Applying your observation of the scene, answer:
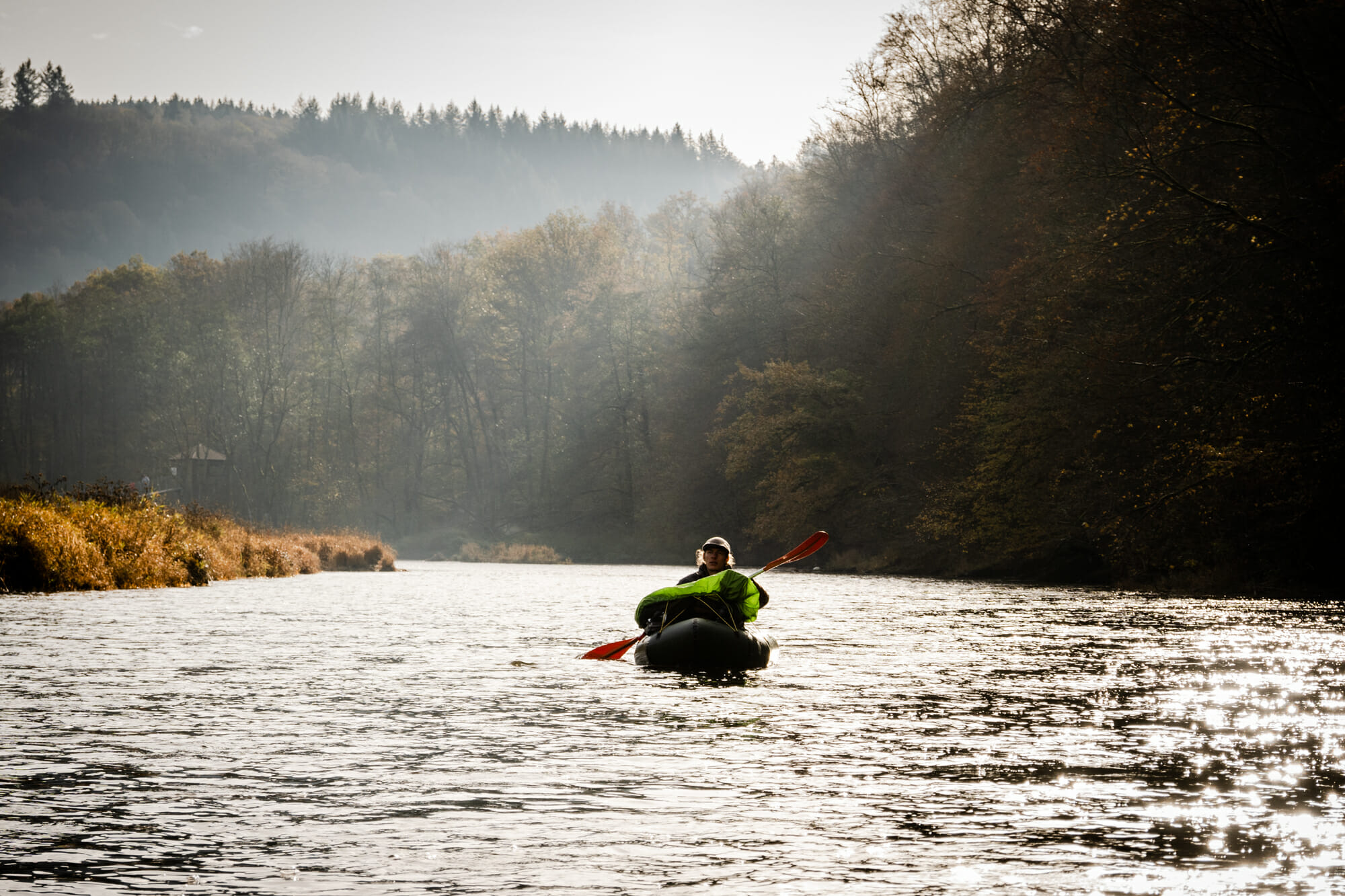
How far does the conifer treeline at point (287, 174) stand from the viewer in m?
122

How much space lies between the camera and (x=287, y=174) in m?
142

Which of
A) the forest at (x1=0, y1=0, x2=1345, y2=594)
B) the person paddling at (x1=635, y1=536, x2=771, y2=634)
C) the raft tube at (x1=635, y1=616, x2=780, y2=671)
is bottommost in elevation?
the raft tube at (x1=635, y1=616, x2=780, y2=671)

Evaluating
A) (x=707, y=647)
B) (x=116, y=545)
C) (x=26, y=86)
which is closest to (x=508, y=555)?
(x=116, y=545)

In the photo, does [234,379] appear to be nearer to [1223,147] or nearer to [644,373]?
[644,373]

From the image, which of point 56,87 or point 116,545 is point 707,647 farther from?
point 56,87

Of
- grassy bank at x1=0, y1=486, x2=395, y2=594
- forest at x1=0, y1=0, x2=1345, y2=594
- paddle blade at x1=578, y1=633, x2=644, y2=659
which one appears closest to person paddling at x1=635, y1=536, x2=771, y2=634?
paddle blade at x1=578, y1=633, x2=644, y2=659

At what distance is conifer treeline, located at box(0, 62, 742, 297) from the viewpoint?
122125mm

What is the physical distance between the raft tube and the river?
17cm

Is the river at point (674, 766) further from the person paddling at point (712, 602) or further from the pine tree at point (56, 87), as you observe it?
the pine tree at point (56, 87)

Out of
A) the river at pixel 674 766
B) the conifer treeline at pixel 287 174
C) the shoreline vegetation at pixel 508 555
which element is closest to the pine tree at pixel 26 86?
the conifer treeline at pixel 287 174

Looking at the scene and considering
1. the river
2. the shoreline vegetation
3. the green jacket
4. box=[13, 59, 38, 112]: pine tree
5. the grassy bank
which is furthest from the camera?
box=[13, 59, 38, 112]: pine tree

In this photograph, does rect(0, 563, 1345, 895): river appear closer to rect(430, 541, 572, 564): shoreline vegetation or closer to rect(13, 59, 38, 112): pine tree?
rect(430, 541, 572, 564): shoreline vegetation

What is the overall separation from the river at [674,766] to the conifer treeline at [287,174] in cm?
10405

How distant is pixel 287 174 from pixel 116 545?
12505 centimetres
